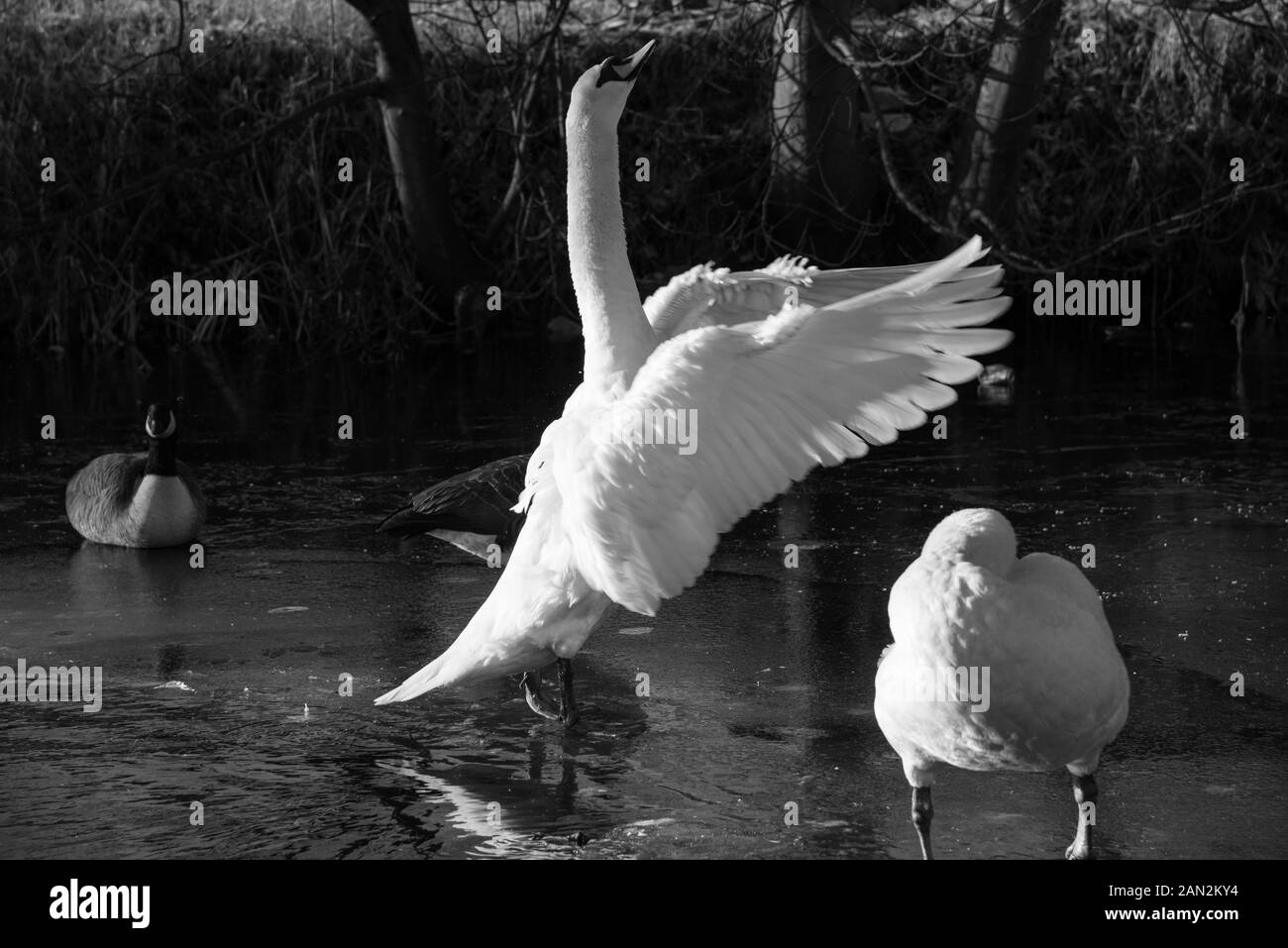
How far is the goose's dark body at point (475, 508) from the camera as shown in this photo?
281 inches

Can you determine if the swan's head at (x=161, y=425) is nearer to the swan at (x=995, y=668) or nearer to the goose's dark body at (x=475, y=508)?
the goose's dark body at (x=475, y=508)

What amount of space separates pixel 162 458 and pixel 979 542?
5.44m

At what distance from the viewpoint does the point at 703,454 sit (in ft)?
15.6

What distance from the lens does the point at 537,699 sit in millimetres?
5984

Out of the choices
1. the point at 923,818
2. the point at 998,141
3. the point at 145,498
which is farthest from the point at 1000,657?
the point at 998,141

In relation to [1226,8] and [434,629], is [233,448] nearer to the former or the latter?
[434,629]

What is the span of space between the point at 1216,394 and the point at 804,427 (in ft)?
28.2

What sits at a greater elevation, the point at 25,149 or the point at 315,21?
the point at 315,21

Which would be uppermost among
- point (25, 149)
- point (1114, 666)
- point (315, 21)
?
point (315, 21)

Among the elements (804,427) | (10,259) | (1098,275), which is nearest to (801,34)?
(1098,275)

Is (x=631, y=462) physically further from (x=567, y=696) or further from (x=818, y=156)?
(x=818, y=156)

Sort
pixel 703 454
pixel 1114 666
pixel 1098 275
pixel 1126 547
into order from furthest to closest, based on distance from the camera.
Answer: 1. pixel 1098 275
2. pixel 1126 547
3. pixel 703 454
4. pixel 1114 666

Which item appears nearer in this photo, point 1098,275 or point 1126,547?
point 1126,547

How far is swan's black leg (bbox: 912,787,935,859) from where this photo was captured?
4445 millimetres
